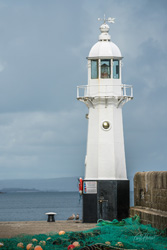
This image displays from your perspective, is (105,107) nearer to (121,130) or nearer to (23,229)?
(121,130)

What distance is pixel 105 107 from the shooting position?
94.9ft

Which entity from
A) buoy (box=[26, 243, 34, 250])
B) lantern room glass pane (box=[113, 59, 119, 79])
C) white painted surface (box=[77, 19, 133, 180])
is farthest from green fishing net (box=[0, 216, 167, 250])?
lantern room glass pane (box=[113, 59, 119, 79])

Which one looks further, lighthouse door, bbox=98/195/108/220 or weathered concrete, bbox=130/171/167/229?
lighthouse door, bbox=98/195/108/220

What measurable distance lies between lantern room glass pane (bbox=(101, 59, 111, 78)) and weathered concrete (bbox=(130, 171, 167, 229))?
17.2 ft

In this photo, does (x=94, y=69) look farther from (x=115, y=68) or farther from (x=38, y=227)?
(x=38, y=227)

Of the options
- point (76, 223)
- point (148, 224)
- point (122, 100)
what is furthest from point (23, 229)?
point (122, 100)

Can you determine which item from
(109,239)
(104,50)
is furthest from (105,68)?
(109,239)

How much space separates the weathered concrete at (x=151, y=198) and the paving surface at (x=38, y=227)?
241 cm

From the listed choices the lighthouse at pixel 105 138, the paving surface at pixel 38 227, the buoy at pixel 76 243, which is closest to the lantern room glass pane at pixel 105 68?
the lighthouse at pixel 105 138

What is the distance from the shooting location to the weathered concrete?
851 inches

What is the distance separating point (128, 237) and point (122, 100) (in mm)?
9615

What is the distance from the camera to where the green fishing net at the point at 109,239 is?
18516mm

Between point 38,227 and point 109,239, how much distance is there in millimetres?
6966

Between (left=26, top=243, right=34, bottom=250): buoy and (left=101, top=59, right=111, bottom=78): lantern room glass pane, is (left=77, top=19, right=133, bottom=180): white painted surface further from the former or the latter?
(left=26, top=243, right=34, bottom=250): buoy
